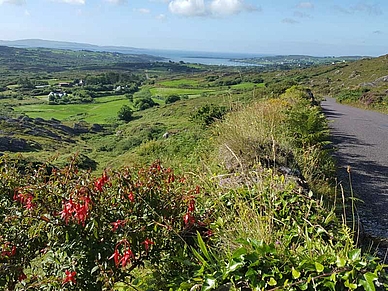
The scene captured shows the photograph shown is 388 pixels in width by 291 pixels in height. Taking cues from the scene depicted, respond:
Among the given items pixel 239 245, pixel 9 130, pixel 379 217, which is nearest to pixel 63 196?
pixel 239 245

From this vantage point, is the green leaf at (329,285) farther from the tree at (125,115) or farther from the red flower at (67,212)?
the tree at (125,115)

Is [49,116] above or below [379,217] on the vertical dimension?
below

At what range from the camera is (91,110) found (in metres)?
86.8

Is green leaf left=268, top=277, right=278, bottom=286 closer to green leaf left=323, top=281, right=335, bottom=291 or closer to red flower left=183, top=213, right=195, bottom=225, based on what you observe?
green leaf left=323, top=281, right=335, bottom=291

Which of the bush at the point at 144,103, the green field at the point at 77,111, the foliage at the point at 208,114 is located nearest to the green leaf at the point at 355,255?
the foliage at the point at 208,114

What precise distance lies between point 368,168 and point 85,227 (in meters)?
7.13

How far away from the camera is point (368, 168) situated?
8.07m

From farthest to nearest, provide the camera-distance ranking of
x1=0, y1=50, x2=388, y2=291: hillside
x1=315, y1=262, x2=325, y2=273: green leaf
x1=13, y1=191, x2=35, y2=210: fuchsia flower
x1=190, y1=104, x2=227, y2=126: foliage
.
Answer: x1=190, y1=104, x2=227, y2=126: foliage < x1=13, y1=191, x2=35, y2=210: fuchsia flower < x1=0, y1=50, x2=388, y2=291: hillside < x1=315, y1=262, x2=325, y2=273: green leaf

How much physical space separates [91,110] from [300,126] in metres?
83.1

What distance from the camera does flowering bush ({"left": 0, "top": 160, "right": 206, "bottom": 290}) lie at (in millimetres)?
2344

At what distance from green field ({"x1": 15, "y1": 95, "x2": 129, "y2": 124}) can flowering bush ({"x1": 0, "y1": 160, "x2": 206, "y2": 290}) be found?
7043cm

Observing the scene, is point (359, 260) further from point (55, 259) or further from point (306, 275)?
point (55, 259)

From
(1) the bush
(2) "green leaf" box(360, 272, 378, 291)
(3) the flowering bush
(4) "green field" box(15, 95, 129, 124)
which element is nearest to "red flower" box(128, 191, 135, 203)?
(3) the flowering bush

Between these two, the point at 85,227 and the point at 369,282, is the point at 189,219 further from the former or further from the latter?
the point at 369,282
